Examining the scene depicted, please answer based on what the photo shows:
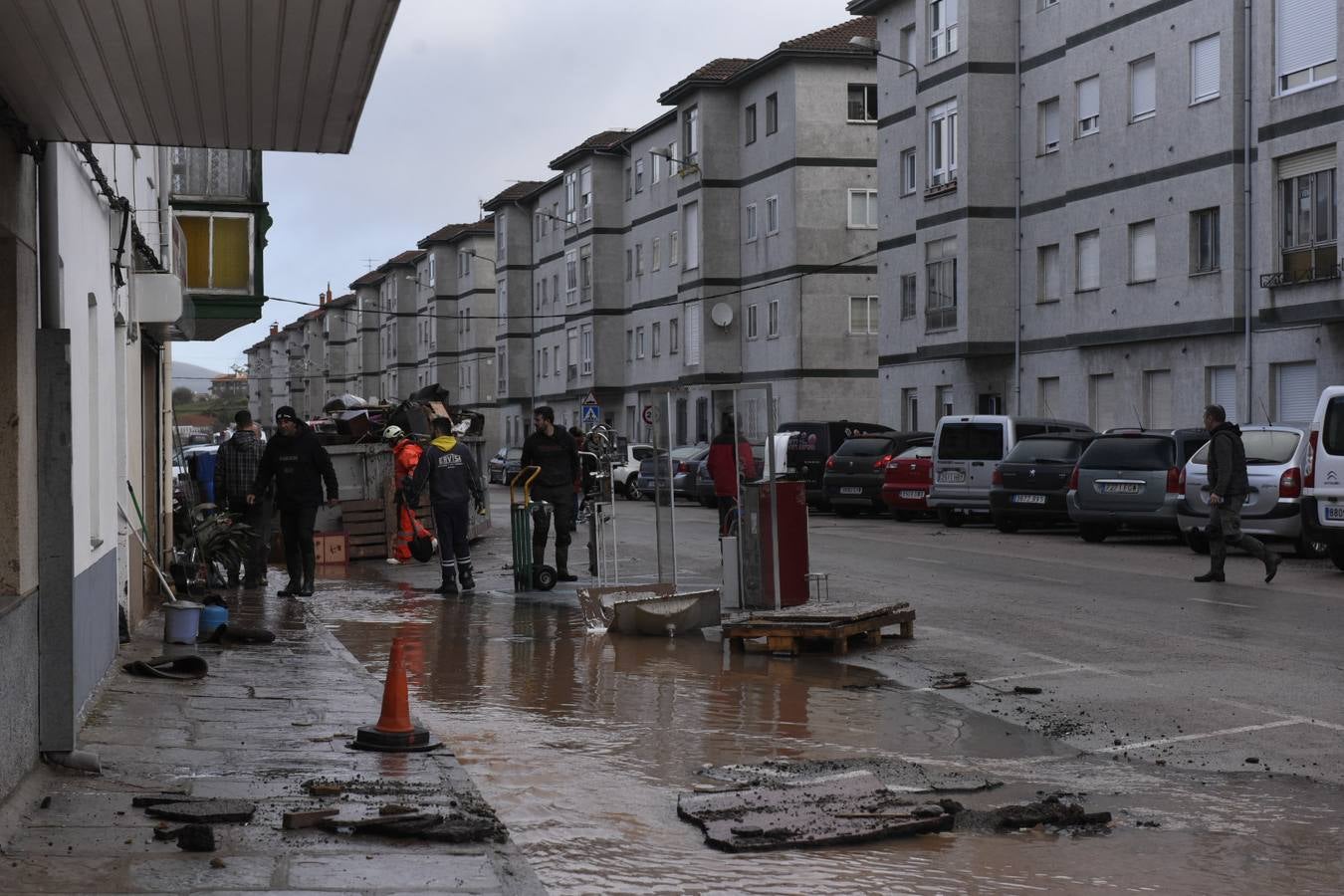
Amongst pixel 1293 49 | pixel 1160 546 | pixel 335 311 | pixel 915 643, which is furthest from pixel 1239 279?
pixel 335 311

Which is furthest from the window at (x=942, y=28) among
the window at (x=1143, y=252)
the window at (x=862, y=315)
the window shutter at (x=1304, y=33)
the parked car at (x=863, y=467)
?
the parked car at (x=863, y=467)

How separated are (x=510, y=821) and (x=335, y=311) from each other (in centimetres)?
13932

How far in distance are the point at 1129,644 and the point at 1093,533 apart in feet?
42.0

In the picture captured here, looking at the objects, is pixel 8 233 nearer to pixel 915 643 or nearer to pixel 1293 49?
pixel 915 643

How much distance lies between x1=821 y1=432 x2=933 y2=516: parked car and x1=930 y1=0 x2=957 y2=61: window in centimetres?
1240

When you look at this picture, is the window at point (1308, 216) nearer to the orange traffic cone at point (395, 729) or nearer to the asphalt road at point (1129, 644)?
the asphalt road at point (1129, 644)

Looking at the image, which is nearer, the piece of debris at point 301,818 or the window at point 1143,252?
the piece of debris at point 301,818

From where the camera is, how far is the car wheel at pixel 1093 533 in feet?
81.6

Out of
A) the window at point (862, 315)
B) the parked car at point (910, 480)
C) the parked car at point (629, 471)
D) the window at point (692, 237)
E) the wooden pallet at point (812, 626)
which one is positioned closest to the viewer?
the wooden pallet at point (812, 626)

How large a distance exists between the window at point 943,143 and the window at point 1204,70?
8506mm

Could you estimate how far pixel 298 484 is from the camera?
17203mm

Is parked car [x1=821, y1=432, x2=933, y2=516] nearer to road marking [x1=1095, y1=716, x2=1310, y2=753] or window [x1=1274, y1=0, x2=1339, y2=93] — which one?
window [x1=1274, y1=0, x2=1339, y2=93]

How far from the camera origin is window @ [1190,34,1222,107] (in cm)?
3244

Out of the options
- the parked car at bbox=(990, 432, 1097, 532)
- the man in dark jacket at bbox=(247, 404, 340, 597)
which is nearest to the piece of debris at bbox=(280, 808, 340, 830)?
the man in dark jacket at bbox=(247, 404, 340, 597)
